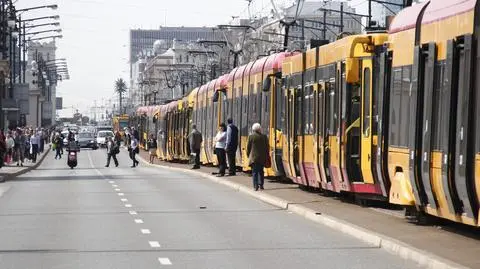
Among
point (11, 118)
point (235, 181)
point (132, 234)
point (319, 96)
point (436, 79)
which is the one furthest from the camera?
point (11, 118)

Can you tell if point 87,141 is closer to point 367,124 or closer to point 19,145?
point 19,145

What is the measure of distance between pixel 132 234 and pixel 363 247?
165 inches

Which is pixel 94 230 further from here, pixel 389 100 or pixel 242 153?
pixel 242 153

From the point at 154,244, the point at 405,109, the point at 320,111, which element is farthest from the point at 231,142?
the point at 154,244

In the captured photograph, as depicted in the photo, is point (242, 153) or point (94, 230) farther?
point (242, 153)

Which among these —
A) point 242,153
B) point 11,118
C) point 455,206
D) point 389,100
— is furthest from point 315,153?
point 11,118

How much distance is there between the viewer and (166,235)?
18.4m

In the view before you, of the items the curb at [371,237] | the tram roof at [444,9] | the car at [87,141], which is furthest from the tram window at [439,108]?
the car at [87,141]

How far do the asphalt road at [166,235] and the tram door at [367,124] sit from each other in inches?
62.0

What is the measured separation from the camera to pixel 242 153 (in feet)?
123

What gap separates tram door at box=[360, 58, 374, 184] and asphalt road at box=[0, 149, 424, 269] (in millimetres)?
1574

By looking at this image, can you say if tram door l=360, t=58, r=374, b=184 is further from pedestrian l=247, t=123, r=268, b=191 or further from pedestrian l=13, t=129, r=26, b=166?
pedestrian l=13, t=129, r=26, b=166

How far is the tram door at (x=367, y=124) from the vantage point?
2100 centimetres

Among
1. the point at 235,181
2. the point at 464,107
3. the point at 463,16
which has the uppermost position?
the point at 463,16
